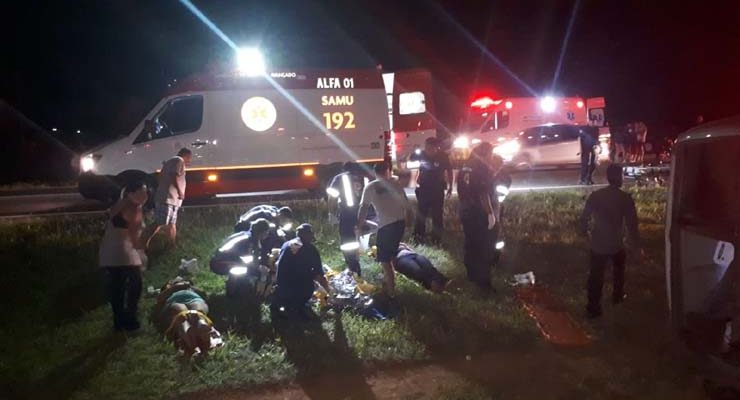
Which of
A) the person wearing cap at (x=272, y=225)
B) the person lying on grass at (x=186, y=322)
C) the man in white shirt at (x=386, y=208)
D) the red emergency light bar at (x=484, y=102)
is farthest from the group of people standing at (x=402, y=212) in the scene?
the red emergency light bar at (x=484, y=102)

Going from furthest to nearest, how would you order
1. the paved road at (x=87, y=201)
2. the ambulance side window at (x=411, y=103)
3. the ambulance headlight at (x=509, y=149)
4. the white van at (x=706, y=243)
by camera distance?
the ambulance headlight at (x=509, y=149) < the ambulance side window at (x=411, y=103) < the paved road at (x=87, y=201) < the white van at (x=706, y=243)

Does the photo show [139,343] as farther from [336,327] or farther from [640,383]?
[640,383]

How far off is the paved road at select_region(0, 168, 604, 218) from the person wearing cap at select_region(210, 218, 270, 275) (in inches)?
227

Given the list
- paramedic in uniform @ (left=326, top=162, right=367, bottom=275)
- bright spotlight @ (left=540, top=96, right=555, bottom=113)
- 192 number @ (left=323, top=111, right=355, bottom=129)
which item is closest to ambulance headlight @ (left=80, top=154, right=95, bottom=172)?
192 number @ (left=323, top=111, right=355, bottom=129)

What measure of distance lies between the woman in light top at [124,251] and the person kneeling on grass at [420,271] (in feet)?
9.71

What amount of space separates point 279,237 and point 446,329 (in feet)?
7.72

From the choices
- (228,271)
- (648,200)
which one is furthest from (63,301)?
(648,200)

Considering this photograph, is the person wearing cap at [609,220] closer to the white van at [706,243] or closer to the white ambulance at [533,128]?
the white van at [706,243]

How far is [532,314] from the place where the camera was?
727 cm

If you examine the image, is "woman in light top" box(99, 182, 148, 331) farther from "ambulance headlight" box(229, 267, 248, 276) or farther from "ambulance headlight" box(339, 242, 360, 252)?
"ambulance headlight" box(339, 242, 360, 252)

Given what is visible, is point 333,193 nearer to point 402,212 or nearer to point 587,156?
point 402,212

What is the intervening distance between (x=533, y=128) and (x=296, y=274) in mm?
15236

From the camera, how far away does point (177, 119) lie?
13.1 metres

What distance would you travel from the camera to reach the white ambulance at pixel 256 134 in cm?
1280
